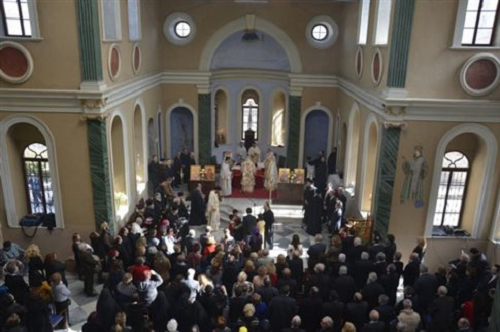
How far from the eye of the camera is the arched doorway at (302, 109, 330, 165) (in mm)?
20641

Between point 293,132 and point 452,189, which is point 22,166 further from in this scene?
point 452,189

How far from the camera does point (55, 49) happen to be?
1175 cm

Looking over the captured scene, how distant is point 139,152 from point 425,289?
10.9 metres

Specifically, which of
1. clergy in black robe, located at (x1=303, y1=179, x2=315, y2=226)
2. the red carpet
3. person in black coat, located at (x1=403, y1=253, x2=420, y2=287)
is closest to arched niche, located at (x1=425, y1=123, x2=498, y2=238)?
person in black coat, located at (x1=403, y1=253, x2=420, y2=287)

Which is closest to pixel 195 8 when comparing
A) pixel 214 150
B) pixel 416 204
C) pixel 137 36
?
pixel 137 36

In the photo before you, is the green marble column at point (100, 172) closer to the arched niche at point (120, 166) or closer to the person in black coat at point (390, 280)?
the arched niche at point (120, 166)

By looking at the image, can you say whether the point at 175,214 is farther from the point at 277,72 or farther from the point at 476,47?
the point at 277,72

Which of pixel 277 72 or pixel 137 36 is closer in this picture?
pixel 137 36

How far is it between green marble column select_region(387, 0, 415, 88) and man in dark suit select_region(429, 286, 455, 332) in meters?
5.57

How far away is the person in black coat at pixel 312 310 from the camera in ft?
29.2

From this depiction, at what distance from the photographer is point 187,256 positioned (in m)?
10.5

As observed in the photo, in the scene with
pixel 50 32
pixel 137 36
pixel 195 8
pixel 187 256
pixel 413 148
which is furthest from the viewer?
pixel 195 8

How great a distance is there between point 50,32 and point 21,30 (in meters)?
0.87

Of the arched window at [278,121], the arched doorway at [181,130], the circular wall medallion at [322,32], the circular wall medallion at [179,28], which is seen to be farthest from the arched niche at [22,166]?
the arched window at [278,121]
